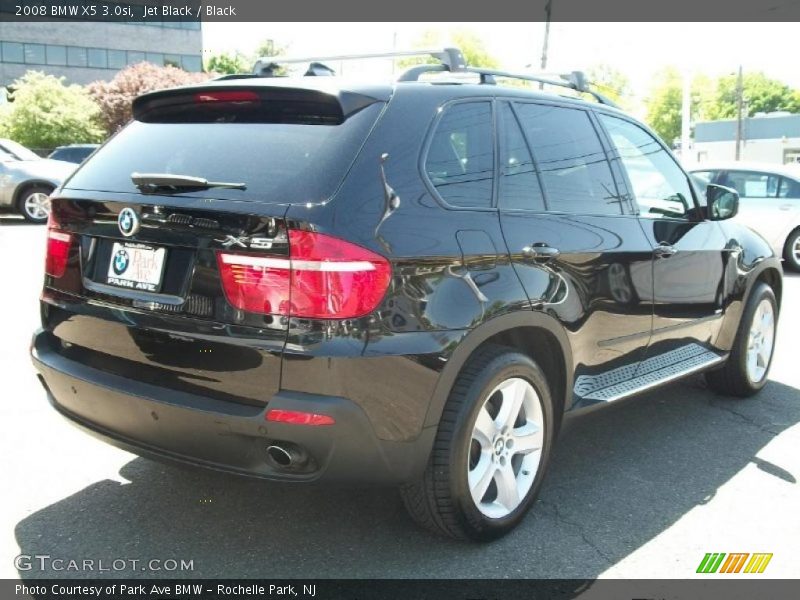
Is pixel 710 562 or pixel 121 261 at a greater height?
pixel 121 261

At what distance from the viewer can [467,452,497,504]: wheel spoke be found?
10.4 ft

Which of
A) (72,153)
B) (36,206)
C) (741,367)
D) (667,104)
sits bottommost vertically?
(741,367)

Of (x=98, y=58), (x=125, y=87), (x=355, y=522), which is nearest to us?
(x=355, y=522)

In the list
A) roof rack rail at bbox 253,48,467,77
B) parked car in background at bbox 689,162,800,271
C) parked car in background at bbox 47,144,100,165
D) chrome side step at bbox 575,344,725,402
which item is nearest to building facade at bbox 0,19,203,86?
parked car in background at bbox 47,144,100,165

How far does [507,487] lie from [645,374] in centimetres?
128

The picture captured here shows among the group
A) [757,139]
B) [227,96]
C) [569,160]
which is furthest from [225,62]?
[227,96]

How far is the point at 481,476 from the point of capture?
10.5ft

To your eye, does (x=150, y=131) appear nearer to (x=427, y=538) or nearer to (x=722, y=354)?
(x=427, y=538)

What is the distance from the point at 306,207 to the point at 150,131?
3.56ft

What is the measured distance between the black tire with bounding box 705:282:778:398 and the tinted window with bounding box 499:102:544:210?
7.87 ft

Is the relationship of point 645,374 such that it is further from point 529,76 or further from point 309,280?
point 309,280

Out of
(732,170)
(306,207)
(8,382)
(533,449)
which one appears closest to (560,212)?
(533,449)

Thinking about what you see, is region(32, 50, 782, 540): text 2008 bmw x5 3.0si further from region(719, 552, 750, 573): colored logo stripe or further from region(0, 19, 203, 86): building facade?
region(0, 19, 203, 86): building facade

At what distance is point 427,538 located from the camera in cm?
330
